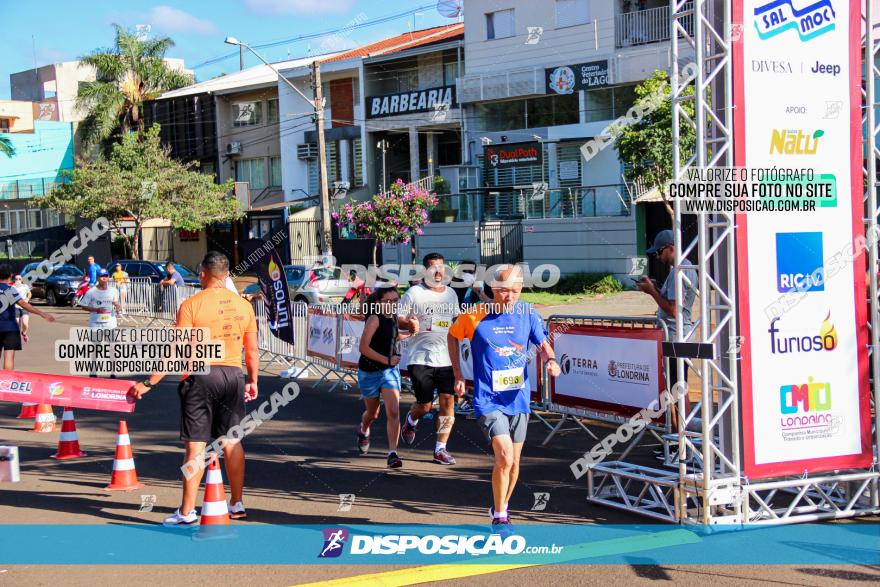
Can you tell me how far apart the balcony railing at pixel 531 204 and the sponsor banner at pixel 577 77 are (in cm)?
394

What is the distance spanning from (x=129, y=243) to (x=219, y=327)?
129ft

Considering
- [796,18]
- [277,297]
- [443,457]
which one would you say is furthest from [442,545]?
[277,297]

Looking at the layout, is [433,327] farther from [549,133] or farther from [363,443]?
[549,133]

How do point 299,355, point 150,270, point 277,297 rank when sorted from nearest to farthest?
point 277,297 → point 299,355 → point 150,270

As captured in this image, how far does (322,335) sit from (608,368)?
6.54 metres

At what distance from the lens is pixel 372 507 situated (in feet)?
25.2

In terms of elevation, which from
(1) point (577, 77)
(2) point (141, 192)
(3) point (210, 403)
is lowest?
(3) point (210, 403)

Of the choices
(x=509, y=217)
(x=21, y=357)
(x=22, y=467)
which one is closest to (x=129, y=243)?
(x=509, y=217)

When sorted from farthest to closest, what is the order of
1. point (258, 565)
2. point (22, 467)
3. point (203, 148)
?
1. point (203, 148)
2. point (22, 467)
3. point (258, 565)

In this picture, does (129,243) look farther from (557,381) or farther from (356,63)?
(557,381)

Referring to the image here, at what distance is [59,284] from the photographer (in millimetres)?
33375

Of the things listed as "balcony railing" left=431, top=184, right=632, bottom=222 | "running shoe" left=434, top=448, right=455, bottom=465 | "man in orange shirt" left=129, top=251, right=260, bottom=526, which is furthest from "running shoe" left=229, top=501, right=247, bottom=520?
"balcony railing" left=431, top=184, right=632, bottom=222

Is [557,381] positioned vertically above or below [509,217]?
below

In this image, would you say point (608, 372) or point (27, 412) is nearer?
point (608, 372)
